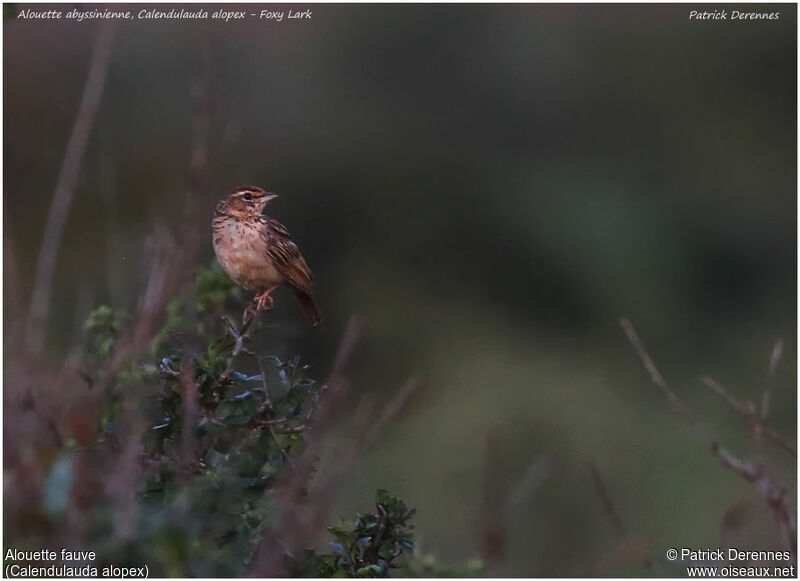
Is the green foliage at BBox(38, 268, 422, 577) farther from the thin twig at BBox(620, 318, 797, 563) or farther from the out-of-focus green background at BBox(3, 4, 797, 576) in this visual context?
the out-of-focus green background at BBox(3, 4, 797, 576)

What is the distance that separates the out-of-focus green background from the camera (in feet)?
44.5

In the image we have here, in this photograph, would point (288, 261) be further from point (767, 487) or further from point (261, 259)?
point (767, 487)

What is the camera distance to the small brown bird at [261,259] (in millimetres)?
7066

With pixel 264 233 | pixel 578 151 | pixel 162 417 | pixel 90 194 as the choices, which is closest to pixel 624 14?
pixel 578 151

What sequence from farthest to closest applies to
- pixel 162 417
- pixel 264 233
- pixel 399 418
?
pixel 264 233 < pixel 162 417 < pixel 399 418

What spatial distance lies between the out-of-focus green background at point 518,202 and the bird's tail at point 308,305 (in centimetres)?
521

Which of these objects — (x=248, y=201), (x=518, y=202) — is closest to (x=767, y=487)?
(x=248, y=201)

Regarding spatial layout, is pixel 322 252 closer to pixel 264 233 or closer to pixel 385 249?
pixel 385 249

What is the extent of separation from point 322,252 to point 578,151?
375cm

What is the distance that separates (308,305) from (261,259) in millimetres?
310

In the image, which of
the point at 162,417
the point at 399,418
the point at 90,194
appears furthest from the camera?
the point at 90,194

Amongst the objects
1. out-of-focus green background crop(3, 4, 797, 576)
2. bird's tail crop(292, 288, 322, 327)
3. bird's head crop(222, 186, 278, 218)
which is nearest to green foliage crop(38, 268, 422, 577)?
bird's tail crop(292, 288, 322, 327)

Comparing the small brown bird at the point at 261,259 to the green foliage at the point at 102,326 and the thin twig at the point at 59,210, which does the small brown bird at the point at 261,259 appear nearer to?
the green foliage at the point at 102,326

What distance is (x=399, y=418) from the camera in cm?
350
